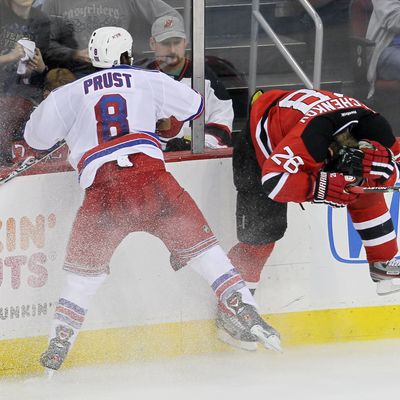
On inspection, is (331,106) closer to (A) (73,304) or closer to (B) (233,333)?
(B) (233,333)

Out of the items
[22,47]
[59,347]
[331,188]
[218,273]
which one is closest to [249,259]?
[218,273]

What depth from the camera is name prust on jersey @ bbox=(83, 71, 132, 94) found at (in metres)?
3.49

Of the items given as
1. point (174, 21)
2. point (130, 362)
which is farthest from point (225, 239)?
point (174, 21)

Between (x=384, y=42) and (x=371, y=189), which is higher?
(x=384, y=42)

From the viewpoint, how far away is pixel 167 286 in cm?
388

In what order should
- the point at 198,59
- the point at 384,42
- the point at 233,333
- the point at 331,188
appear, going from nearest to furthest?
the point at 331,188, the point at 198,59, the point at 233,333, the point at 384,42

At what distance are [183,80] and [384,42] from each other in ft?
2.86

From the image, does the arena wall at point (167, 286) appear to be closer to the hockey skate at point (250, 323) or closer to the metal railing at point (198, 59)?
the metal railing at point (198, 59)

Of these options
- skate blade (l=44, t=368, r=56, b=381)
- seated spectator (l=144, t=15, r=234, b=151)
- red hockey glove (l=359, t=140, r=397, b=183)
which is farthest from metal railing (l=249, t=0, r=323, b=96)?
skate blade (l=44, t=368, r=56, b=381)

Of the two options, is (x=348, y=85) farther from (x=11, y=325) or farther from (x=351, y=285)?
(x=11, y=325)

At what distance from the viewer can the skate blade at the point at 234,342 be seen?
3.93m

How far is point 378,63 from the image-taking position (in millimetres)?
4035

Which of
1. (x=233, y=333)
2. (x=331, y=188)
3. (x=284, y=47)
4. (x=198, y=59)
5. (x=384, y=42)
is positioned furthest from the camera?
(x=384, y=42)

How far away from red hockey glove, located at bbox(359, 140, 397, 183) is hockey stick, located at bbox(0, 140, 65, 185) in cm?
106
